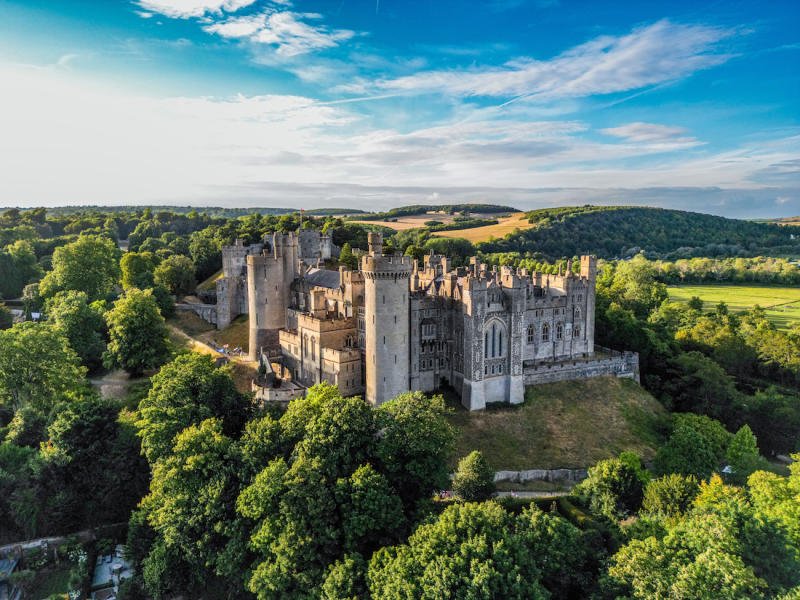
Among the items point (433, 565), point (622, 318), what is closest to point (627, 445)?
point (622, 318)

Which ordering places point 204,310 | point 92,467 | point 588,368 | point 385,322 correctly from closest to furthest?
1. point 92,467
2. point 385,322
3. point 588,368
4. point 204,310

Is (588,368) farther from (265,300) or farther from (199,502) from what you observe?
(199,502)

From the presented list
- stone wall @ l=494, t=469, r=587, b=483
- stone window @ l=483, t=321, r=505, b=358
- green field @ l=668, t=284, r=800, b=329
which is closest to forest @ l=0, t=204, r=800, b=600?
stone wall @ l=494, t=469, r=587, b=483

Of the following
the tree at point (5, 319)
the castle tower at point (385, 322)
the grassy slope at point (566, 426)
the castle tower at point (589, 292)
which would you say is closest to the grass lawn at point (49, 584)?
the castle tower at point (385, 322)

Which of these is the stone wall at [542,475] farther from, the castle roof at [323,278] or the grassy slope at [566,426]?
the castle roof at [323,278]

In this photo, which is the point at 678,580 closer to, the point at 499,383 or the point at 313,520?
the point at 313,520

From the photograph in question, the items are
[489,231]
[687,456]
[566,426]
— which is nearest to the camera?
[687,456]

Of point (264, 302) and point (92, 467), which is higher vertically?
point (264, 302)

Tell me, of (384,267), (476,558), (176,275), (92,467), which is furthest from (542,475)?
(176,275)
